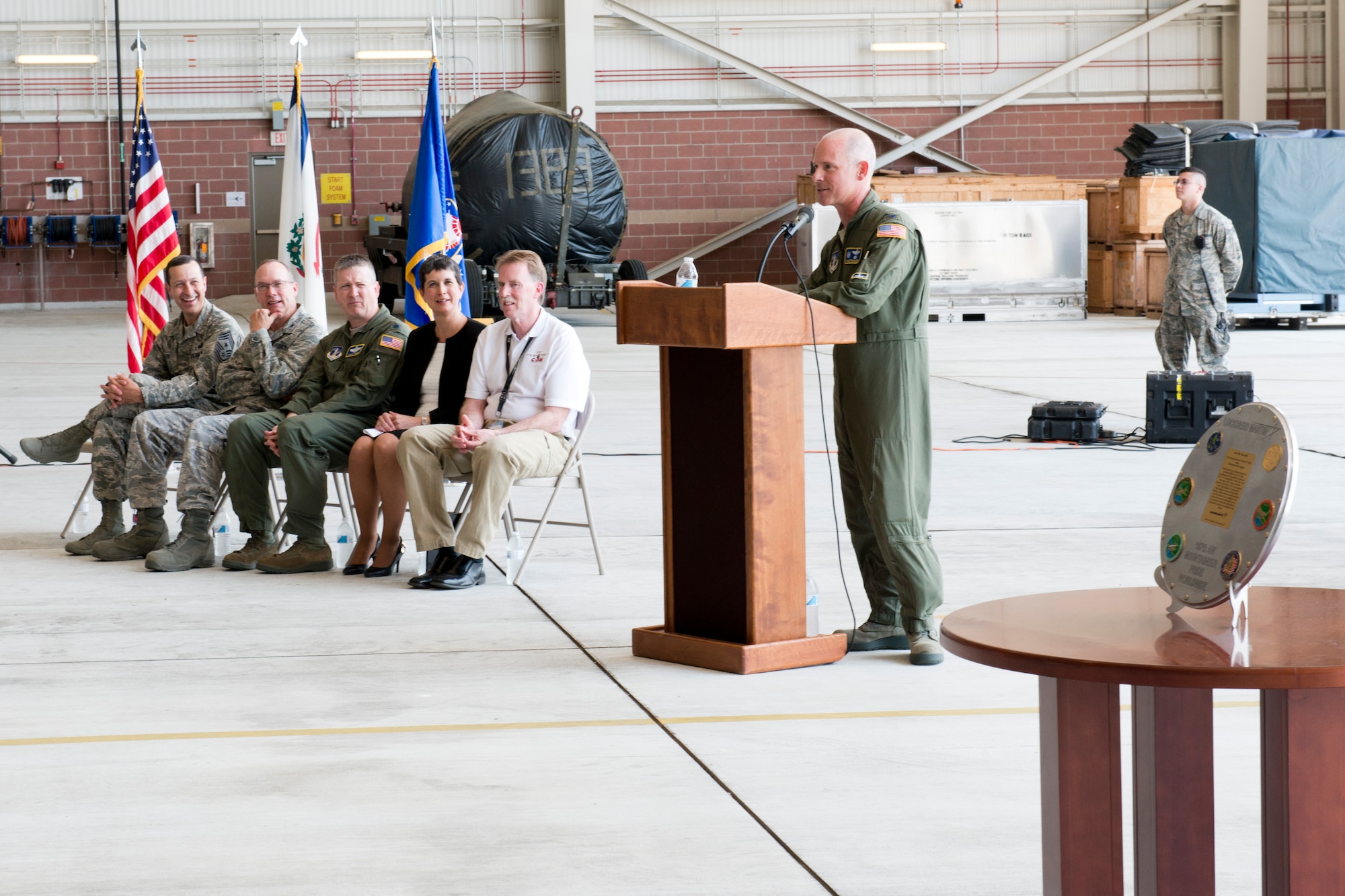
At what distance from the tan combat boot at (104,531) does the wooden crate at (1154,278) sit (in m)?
18.2

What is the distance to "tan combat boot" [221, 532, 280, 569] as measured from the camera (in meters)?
7.04

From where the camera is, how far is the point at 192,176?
27.1m

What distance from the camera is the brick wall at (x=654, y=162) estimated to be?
88.6ft

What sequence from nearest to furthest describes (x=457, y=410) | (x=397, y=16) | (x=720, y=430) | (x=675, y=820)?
1. (x=675, y=820)
2. (x=720, y=430)
3. (x=457, y=410)
4. (x=397, y=16)

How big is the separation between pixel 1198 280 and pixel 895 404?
30.3 ft

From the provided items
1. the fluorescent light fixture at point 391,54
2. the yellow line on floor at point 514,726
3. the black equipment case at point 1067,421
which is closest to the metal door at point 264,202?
the fluorescent light fixture at point 391,54

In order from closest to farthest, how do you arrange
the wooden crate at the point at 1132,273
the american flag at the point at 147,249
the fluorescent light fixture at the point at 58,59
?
1. the american flag at the point at 147,249
2. the wooden crate at the point at 1132,273
3. the fluorescent light fixture at the point at 58,59

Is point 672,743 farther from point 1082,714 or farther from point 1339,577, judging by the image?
point 1339,577

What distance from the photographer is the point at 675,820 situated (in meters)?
3.72

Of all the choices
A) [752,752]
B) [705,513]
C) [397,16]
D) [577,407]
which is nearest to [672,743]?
[752,752]

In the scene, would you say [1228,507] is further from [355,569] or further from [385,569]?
[355,569]

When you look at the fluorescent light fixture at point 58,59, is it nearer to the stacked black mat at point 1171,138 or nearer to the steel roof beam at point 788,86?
the steel roof beam at point 788,86

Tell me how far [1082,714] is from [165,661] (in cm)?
376

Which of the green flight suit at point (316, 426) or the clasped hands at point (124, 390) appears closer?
the green flight suit at point (316, 426)
